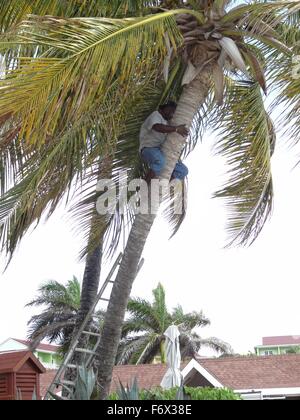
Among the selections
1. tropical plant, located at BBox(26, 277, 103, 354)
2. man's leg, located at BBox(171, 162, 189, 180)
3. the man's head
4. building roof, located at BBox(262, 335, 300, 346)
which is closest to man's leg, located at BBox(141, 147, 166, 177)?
the man's head

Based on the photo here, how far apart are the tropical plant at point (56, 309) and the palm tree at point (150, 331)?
298cm

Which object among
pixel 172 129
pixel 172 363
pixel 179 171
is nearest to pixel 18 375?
pixel 172 363

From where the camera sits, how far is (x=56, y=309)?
34.7 m

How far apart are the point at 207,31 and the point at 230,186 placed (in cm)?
310

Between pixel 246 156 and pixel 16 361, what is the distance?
5.44 m

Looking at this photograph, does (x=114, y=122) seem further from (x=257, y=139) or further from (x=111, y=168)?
(x=257, y=139)

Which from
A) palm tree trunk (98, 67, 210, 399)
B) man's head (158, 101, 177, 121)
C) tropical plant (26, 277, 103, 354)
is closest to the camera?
palm tree trunk (98, 67, 210, 399)

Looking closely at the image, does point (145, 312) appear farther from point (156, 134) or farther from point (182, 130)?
point (182, 130)

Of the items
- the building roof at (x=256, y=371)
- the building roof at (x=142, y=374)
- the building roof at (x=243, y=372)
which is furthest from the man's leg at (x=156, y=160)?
the building roof at (x=142, y=374)

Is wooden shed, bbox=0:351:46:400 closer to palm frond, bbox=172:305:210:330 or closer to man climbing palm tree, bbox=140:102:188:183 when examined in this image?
man climbing palm tree, bbox=140:102:188:183

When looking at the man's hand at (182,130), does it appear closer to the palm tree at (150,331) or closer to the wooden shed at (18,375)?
the wooden shed at (18,375)

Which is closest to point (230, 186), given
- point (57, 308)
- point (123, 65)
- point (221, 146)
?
point (221, 146)

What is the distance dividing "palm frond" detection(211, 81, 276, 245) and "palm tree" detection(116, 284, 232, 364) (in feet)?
A: 75.4

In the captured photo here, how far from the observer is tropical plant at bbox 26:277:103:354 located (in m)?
31.8
